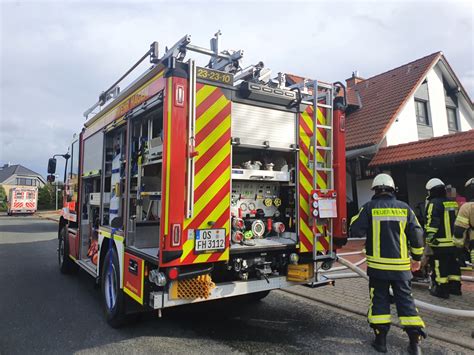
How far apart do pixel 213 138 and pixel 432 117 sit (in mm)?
13174

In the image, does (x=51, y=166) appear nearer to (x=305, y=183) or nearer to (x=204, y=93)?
(x=204, y=93)

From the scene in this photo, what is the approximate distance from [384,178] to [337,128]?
907 millimetres

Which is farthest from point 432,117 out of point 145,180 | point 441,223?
point 145,180

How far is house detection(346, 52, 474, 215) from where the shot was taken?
379 inches

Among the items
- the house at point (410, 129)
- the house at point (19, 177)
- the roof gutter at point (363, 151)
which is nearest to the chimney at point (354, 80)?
the house at point (410, 129)

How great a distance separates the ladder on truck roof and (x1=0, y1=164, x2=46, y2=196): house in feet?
204

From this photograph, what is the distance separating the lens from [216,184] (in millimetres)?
3570

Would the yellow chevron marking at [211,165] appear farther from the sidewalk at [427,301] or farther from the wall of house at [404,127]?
the wall of house at [404,127]

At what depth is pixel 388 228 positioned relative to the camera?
358cm

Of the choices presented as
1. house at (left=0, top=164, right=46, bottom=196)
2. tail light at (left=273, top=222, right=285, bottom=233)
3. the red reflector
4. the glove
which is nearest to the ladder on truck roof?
tail light at (left=273, top=222, right=285, bottom=233)

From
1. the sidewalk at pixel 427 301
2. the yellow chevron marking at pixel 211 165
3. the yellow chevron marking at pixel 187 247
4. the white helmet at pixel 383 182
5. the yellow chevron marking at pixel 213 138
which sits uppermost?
the yellow chevron marking at pixel 213 138

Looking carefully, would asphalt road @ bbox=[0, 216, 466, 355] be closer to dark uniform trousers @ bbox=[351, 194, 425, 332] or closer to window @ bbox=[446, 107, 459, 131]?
dark uniform trousers @ bbox=[351, 194, 425, 332]

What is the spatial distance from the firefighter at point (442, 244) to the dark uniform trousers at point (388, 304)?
7.01 ft

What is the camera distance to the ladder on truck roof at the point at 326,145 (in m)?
4.14
